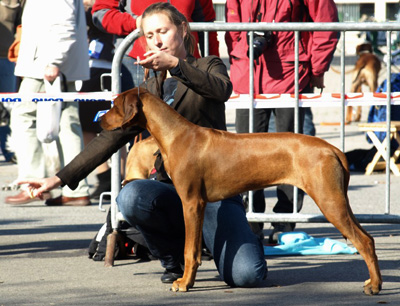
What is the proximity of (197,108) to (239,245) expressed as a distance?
2.64ft

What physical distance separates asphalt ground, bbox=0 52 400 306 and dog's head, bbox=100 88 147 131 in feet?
3.02

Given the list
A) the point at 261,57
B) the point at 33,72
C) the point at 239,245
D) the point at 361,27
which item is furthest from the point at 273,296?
the point at 33,72

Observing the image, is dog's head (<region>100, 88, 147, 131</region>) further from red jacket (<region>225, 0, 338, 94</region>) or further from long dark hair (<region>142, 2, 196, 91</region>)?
red jacket (<region>225, 0, 338, 94</region>)

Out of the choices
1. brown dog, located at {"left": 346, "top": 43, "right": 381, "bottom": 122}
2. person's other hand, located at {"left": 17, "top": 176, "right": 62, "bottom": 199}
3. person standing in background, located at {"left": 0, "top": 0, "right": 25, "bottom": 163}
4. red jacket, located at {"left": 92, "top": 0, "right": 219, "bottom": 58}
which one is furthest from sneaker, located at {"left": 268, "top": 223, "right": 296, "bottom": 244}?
brown dog, located at {"left": 346, "top": 43, "right": 381, "bottom": 122}

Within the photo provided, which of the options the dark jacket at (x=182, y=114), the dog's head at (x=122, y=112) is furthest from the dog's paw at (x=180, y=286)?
the dog's head at (x=122, y=112)

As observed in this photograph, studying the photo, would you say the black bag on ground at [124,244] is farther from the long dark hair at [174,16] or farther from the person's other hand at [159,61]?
the person's other hand at [159,61]

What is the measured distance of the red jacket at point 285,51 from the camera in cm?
647

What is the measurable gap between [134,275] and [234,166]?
3.65 feet

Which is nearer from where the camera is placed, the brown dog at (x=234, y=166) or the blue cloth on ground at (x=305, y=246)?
the brown dog at (x=234, y=166)

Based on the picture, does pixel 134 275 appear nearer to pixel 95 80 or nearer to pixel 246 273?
pixel 246 273

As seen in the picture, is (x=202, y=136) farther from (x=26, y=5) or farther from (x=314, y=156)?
(x=26, y=5)

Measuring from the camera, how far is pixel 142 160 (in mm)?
5367

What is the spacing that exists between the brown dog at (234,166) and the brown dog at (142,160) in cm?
76

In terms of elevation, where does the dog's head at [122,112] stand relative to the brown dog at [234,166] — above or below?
above
